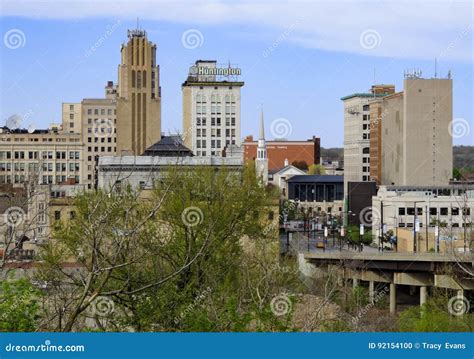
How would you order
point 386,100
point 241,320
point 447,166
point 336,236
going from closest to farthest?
point 241,320
point 336,236
point 447,166
point 386,100

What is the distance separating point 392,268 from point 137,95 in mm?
64073

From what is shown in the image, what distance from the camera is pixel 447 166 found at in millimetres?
79812

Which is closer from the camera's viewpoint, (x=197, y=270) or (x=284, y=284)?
(x=197, y=270)

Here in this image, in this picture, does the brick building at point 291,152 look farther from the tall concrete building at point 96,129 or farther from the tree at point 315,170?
the tall concrete building at point 96,129

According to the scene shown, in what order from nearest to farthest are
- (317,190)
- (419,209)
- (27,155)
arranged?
(419,209), (27,155), (317,190)

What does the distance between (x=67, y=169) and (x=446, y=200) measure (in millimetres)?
49152

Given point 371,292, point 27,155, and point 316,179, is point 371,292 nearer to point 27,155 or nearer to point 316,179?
point 316,179

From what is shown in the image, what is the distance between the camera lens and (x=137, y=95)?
358 ft

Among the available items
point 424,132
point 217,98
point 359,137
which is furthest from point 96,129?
point 424,132

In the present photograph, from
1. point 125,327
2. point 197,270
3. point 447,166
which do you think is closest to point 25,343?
point 125,327

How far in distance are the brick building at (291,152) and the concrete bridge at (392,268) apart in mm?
83427

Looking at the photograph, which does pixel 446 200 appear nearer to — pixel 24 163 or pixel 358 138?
pixel 358 138

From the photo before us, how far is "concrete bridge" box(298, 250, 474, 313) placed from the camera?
4375 cm

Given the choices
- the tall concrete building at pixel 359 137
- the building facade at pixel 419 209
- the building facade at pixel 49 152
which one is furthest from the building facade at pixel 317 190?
the building facade at pixel 419 209
